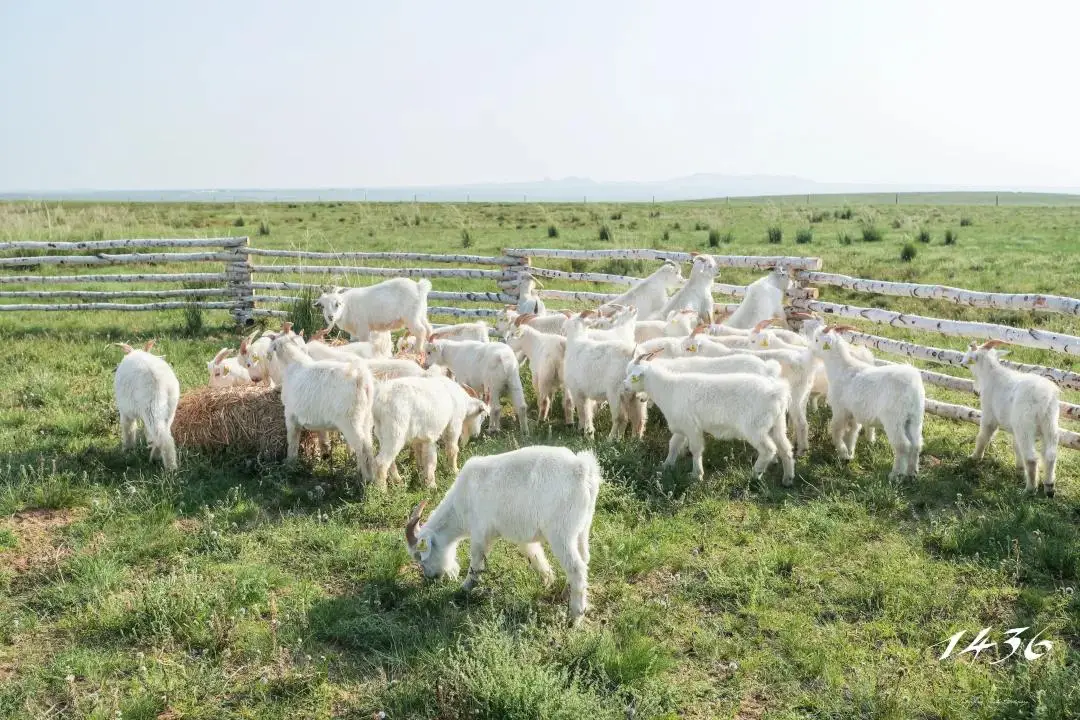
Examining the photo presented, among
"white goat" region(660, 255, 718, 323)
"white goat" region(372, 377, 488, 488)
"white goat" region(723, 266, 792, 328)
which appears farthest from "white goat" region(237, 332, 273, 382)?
"white goat" region(723, 266, 792, 328)

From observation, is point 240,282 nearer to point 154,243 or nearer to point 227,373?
point 154,243

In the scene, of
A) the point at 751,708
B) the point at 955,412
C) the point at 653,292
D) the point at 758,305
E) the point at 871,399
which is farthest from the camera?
the point at 653,292

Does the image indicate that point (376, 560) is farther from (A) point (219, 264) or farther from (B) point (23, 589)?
(A) point (219, 264)

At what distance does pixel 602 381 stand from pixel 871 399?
2.65 meters

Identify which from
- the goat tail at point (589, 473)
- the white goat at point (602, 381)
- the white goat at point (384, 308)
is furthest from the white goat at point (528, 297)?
the goat tail at point (589, 473)

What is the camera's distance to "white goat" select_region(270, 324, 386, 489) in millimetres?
7309

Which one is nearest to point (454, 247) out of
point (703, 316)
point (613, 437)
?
point (703, 316)

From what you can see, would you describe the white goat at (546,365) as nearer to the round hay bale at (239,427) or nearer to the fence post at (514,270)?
the round hay bale at (239,427)

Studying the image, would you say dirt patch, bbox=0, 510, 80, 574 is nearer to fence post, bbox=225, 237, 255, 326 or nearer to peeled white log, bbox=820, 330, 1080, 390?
peeled white log, bbox=820, 330, 1080, 390

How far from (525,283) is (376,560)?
952 centimetres

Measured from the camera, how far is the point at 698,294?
38.8 ft

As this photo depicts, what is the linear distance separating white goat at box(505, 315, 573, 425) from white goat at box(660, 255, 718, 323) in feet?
7.88

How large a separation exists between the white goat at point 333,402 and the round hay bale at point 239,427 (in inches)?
15.1

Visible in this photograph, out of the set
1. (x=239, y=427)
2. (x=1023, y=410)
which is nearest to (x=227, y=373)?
(x=239, y=427)
